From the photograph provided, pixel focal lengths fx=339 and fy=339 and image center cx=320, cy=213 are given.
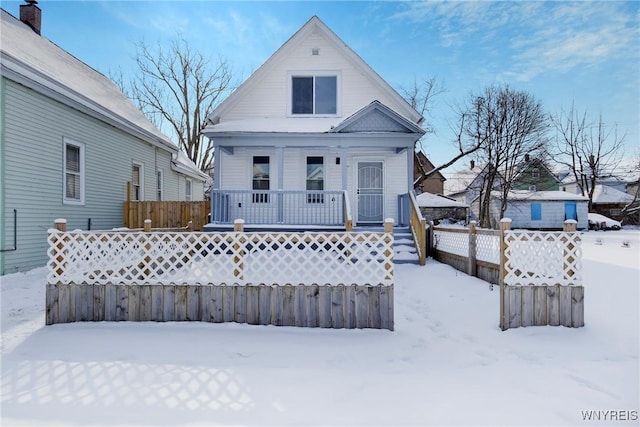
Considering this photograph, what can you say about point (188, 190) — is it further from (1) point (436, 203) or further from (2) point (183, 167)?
(1) point (436, 203)

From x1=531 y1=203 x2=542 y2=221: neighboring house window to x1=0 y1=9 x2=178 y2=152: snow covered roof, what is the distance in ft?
89.3

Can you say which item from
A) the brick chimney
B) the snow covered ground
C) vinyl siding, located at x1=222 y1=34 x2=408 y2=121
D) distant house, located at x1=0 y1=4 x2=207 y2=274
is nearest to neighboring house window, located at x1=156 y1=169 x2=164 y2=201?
distant house, located at x1=0 y1=4 x2=207 y2=274

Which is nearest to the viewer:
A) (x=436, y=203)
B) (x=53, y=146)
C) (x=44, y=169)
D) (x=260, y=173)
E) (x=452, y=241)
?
(x=44, y=169)

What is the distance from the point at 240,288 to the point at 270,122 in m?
8.33

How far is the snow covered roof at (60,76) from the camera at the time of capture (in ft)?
25.0

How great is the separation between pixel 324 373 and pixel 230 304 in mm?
1869

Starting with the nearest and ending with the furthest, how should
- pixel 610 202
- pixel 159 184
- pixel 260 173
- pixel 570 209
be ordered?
pixel 260 173 < pixel 159 184 < pixel 570 209 < pixel 610 202

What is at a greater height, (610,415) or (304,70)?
(304,70)

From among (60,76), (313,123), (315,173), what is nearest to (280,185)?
(315,173)

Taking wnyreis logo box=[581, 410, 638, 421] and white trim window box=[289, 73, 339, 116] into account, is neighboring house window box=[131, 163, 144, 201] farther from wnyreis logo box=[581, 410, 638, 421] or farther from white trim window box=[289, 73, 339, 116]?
wnyreis logo box=[581, 410, 638, 421]

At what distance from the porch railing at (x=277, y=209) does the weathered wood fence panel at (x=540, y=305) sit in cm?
643

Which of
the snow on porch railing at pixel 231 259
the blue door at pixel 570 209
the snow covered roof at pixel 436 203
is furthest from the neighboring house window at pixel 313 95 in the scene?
the blue door at pixel 570 209

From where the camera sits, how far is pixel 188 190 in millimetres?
19500

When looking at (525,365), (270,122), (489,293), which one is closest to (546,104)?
(270,122)
